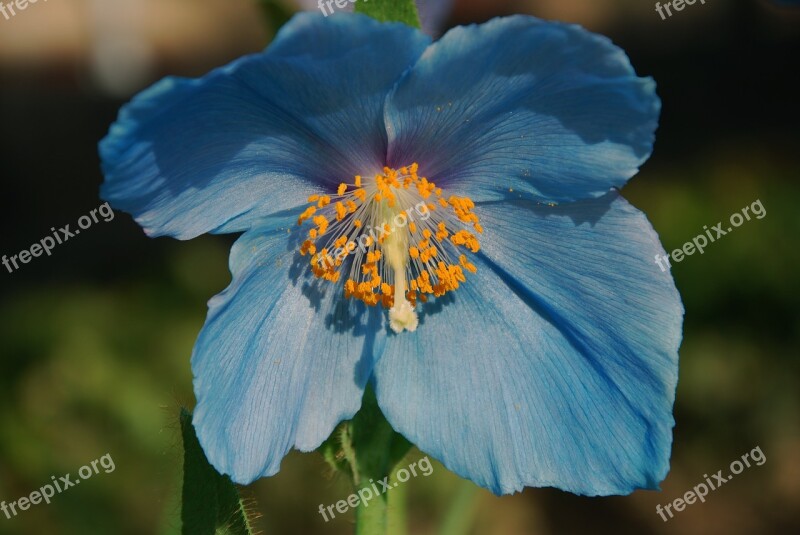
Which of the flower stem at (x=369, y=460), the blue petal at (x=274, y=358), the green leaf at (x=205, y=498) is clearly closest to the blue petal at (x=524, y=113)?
the blue petal at (x=274, y=358)

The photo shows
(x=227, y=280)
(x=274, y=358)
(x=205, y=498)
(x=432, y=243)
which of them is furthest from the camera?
(x=227, y=280)

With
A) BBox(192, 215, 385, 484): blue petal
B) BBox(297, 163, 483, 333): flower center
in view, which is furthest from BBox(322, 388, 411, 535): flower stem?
BBox(297, 163, 483, 333): flower center

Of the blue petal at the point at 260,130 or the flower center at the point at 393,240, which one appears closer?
the blue petal at the point at 260,130

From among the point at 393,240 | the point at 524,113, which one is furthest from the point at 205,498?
the point at 524,113

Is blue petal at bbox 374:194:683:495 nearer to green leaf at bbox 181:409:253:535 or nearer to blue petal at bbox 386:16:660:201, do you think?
blue petal at bbox 386:16:660:201

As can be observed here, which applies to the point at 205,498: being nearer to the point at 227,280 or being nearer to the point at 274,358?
the point at 274,358

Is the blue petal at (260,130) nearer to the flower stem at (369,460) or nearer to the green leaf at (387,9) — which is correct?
the green leaf at (387,9)

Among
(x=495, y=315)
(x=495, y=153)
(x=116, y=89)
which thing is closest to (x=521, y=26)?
(x=495, y=153)
